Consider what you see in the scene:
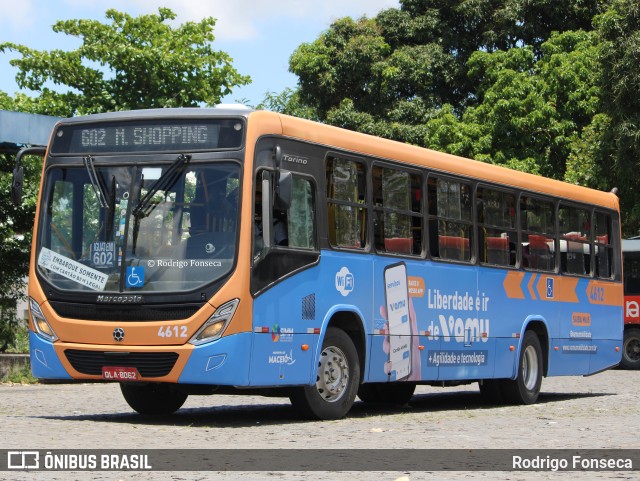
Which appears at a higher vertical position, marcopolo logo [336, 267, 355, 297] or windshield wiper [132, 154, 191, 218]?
windshield wiper [132, 154, 191, 218]

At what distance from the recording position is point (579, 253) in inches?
771

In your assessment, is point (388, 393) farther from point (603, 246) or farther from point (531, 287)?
point (603, 246)

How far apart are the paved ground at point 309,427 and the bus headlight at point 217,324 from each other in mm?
856

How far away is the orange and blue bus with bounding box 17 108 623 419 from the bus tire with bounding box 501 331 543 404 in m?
1.84

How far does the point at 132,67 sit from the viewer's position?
35.1 metres

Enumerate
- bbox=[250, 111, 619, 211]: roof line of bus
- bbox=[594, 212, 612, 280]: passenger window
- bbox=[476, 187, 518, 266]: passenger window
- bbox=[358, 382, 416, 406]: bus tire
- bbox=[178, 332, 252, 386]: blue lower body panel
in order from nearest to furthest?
1. bbox=[178, 332, 252, 386]: blue lower body panel
2. bbox=[250, 111, 619, 211]: roof line of bus
3. bbox=[476, 187, 518, 266]: passenger window
4. bbox=[358, 382, 416, 406]: bus tire
5. bbox=[594, 212, 612, 280]: passenger window

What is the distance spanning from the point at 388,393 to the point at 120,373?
19.2 ft

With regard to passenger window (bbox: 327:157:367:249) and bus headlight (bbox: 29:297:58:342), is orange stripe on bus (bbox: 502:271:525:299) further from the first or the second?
bus headlight (bbox: 29:297:58:342)

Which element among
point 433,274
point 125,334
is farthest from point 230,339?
point 433,274

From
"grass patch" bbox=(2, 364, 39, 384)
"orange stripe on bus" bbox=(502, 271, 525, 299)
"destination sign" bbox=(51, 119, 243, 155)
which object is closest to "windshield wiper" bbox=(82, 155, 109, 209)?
"destination sign" bbox=(51, 119, 243, 155)

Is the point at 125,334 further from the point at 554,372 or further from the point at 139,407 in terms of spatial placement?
the point at 554,372

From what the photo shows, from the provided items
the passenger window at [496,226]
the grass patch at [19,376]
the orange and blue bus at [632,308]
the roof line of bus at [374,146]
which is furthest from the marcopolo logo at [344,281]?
the orange and blue bus at [632,308]

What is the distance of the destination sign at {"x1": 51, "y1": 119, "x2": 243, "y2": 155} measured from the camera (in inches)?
496

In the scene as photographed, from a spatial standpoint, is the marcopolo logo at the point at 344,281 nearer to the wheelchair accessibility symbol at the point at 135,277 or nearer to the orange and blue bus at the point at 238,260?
the orange and blue bus at the point at 238,260
